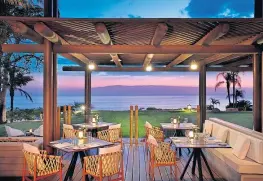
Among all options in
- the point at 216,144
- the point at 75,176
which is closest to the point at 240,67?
the point at 216,144

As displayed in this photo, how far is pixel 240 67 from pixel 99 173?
883 cm

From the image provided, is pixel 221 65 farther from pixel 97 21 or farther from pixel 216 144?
pixel 97 21

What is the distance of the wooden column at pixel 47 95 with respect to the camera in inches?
244

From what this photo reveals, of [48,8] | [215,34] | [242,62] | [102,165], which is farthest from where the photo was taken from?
[242,62]

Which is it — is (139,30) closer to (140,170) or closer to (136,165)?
(140,170)

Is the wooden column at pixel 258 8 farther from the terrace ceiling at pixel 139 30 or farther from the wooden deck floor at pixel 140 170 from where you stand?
the wooden deck floor at pixel 140 170

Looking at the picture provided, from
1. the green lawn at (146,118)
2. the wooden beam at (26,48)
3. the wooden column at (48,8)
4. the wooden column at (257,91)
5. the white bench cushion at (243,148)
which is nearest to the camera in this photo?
the white bench cushion at (243,148)

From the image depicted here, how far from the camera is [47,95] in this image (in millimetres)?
6219

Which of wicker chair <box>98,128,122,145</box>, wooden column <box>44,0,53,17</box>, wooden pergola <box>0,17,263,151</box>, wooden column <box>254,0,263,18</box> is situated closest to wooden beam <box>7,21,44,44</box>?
wooden pergola <box>0,17,263,151</box>

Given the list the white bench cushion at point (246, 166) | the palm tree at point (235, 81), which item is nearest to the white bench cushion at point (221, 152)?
the white bench cushion at point (246, 166)

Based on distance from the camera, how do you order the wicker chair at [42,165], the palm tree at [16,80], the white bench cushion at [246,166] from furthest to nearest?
1. the palm tree at [16,80]
2. the white bench cushion at [246,166]
3. the wicker chair at [42,165]

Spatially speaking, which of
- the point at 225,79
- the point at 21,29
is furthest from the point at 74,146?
the point at 225,79

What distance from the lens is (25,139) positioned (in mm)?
6742

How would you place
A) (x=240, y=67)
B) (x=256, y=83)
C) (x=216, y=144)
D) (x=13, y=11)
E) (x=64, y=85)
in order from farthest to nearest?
(x=64, y=85), (x=13, y=11), (x=240, y=67), (x=256, y=83), (x=216, y=144)
